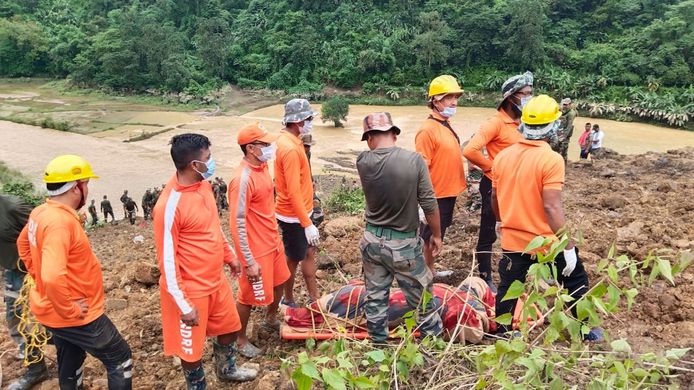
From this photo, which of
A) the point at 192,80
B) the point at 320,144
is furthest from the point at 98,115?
the point at 320,144

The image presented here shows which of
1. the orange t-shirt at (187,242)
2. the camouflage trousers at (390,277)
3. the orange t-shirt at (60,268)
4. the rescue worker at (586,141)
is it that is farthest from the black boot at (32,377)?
the rescue worker at (586,141)

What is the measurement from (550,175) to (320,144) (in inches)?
757

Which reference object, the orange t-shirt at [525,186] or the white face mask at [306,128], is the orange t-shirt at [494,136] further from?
the white face mask at [306,128]

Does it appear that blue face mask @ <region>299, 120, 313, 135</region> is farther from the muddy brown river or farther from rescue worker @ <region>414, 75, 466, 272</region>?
the muddy brown river

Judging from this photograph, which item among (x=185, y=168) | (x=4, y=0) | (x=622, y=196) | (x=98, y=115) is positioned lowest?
(x=98, y=115)

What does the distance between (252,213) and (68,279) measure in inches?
43.2

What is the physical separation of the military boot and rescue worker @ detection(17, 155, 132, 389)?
489mm

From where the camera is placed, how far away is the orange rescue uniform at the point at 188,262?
2518mm

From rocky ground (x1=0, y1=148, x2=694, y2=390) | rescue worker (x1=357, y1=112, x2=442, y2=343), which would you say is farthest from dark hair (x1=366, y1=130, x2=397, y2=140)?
rocky ground (x1=0, y1=148, x2=694, y2=390)

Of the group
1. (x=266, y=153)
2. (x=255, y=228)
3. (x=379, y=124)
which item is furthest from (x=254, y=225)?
(x=379, y=124)

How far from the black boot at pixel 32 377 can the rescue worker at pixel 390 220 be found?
2.17 meters

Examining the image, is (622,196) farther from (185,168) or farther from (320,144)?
(320,144)

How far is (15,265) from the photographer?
3180mm

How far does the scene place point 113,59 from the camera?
3884cm
